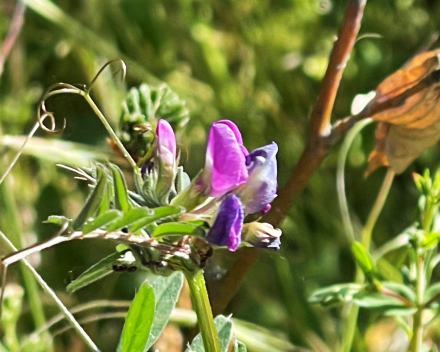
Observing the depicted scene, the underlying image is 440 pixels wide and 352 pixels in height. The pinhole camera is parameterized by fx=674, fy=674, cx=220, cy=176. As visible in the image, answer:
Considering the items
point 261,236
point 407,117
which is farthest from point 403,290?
point 261,236

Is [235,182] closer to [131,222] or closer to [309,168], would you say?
[131,222]

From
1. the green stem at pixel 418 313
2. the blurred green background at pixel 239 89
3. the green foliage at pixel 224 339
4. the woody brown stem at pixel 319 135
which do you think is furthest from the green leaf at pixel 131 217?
the blurred green background at pixel 239 89

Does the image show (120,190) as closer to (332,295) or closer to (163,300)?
(163,300)

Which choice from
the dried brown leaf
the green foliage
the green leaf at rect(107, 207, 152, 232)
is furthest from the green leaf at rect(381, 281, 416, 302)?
the green leaf at rect(107, 207, 152, 232)

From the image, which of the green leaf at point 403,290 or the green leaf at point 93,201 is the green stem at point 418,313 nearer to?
the green leaf at point 403,290

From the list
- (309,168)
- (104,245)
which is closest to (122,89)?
(104,245)

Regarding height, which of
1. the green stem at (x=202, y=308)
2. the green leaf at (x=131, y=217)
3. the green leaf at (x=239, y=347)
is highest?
the green leaf at (x=131, y=217)
